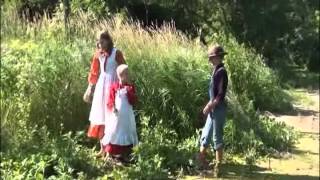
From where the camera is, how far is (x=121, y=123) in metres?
8.63

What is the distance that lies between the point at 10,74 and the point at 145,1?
3972 mm

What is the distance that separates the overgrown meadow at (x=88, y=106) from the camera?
8.15m

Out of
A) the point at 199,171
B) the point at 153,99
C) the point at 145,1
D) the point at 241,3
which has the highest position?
the point at 241,3

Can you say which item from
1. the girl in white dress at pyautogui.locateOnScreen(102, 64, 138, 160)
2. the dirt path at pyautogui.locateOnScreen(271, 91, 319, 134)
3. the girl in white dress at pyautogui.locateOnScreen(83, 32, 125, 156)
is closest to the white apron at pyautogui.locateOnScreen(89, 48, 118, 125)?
the girl in white dress at pyautogui.locateOnScreen(83, 32, 125, 156)

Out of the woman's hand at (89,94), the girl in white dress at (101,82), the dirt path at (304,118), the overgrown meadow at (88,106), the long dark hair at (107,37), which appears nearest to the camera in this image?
the overgrown meadow at (88,106)

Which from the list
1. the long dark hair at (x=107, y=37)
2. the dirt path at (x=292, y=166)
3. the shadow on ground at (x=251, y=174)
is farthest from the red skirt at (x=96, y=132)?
the shadow on ground at (x=251, y=174)

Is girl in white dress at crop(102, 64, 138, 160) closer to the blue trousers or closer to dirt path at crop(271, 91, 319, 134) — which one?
the blue trousers

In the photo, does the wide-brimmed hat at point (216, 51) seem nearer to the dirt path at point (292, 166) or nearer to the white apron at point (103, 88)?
the white apron at point (103, 88)

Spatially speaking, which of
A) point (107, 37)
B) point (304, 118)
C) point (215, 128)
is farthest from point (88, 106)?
point (304, 118)

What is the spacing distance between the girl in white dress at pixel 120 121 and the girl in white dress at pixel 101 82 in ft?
0.48

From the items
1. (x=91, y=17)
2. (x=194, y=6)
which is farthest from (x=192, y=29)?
(x=91, y=17)

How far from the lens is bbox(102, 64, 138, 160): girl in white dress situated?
→ 339 inches

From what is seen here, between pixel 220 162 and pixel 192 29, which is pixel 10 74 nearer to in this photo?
pixel 220 162

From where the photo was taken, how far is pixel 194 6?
1471cm
